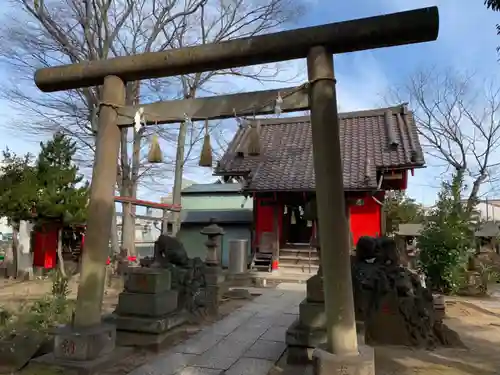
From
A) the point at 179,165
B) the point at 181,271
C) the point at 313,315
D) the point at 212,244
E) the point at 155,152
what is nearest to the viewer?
the point at 313,315

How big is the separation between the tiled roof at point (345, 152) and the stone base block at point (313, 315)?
26.8ft

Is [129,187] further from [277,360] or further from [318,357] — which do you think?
[318,357]

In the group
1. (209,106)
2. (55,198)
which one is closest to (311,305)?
(209,106)

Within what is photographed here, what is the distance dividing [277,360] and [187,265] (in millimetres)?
2781

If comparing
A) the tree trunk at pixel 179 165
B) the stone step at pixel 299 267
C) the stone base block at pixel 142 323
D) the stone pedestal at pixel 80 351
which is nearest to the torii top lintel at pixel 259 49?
the stone pedestal at pixel 80 351

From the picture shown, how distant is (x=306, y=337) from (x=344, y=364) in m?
1.21

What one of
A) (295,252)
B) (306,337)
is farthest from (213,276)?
(295,252)

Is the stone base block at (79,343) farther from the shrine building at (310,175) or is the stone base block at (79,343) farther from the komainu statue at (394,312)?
the shrine building at (310,175)

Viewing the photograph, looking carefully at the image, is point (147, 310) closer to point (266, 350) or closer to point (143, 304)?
point (143, 304)

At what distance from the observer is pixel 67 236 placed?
52.2 ft

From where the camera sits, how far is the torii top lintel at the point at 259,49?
3.82m

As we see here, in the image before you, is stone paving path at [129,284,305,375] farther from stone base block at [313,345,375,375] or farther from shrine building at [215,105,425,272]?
shrine building at [215,105,425,272]

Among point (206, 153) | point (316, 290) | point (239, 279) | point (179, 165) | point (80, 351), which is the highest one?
point (179, 165)

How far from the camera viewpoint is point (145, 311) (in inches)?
217
